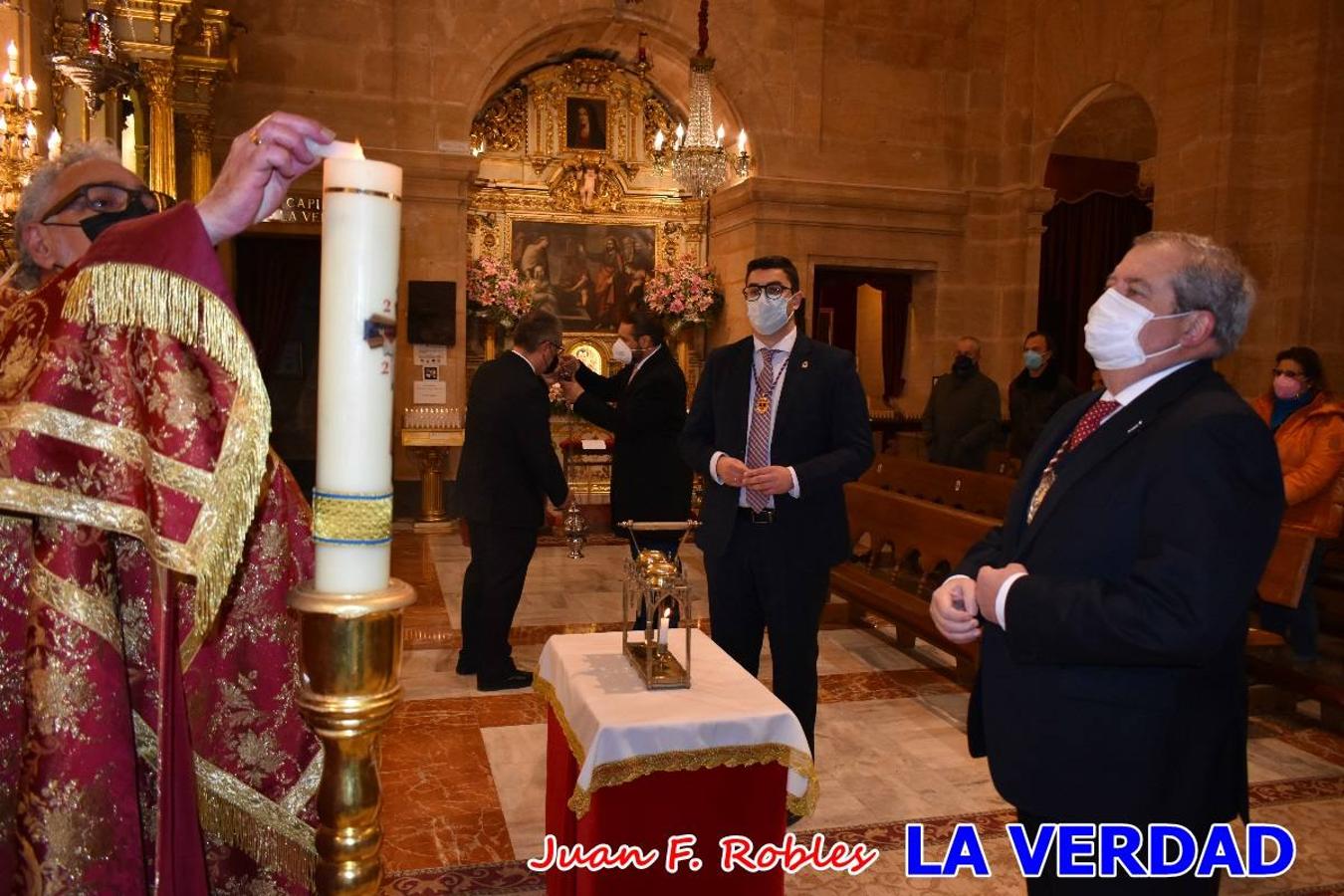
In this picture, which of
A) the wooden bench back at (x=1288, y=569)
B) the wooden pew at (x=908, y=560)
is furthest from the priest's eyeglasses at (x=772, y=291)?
the wooden bench back at (x=1288, y=569)

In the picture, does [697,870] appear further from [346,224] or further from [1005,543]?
[346,224]

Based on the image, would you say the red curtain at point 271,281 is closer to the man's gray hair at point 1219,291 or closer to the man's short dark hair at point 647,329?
the man's short dark hair at point 647,329

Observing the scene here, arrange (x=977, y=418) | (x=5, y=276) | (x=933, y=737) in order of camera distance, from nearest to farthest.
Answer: (x=5, y=276), (x=933, y=737), (x=977, y=418)

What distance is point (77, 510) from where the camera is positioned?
3.49 ft

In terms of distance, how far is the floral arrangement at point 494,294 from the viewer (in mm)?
10914

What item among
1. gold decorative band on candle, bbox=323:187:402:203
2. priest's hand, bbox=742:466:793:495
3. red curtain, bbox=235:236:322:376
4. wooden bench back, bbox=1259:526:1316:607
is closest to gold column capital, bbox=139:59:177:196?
red curtain, bbox=235:236:322:376

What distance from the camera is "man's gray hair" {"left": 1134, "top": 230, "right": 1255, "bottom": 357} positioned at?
196 cm

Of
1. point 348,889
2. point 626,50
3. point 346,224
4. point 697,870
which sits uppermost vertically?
point 626,50

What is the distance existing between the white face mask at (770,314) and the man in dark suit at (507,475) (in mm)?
1444

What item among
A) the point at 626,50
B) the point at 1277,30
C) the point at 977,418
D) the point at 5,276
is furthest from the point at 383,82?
the point at 5,276

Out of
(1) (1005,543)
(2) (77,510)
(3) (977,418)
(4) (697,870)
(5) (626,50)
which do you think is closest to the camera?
(2) (77,510)

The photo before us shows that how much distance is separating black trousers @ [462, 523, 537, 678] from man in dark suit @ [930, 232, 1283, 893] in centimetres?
302

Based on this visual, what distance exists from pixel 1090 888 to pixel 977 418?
6.78 m

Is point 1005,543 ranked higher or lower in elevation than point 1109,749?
higher
